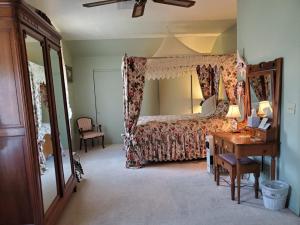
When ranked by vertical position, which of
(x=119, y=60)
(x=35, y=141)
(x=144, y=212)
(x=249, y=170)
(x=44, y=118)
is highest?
(x=119, y=60)

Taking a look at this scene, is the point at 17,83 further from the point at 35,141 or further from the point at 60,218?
the point at 60,218

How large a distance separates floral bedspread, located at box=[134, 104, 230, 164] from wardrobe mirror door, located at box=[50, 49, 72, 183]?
148cm

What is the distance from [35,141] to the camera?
214 cm

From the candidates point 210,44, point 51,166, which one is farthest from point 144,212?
point 210,44

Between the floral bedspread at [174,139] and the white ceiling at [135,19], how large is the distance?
193 centimetres

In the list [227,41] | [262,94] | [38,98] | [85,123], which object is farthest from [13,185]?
[227,41]

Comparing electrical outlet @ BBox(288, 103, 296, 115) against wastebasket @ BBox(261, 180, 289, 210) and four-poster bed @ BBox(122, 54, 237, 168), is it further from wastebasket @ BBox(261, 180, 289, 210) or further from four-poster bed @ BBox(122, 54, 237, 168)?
four-poster bed @ BBox(122, 54, 237, 168)

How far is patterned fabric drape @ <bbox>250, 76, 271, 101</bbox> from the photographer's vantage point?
3004 mm

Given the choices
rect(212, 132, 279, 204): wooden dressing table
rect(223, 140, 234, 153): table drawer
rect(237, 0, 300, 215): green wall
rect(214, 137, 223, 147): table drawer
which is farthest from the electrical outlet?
rect(214, 137, 223, 147): table drawer

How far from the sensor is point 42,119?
2.52 meters

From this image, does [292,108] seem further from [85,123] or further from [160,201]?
[85,123]

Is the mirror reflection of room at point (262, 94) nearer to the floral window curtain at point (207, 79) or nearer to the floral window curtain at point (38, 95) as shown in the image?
the floral window curtain at point (207, 79)

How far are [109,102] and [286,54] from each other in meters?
4.54

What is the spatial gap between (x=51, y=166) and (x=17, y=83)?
106 centimetres
